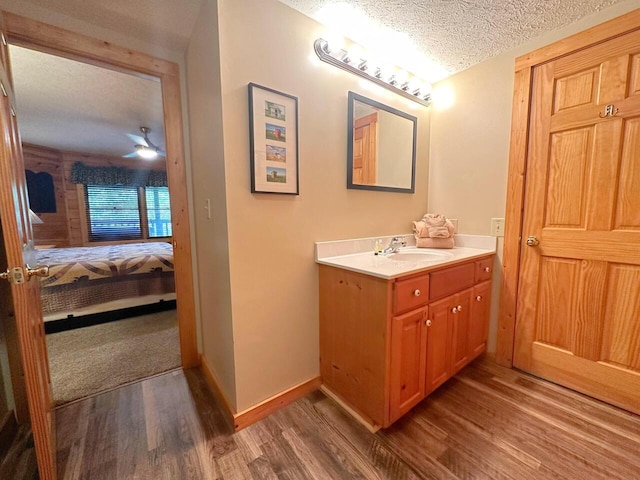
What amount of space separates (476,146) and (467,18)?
2.71ft

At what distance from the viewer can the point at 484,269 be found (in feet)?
6.08

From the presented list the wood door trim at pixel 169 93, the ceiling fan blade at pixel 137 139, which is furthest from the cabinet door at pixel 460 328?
the ceiling fan blade at pixel 137 139

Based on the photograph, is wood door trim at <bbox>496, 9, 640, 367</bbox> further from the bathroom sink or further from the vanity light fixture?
the vanity light fixture

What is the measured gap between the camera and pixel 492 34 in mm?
1618

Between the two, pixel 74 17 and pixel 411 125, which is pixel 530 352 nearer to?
pixel 411 125

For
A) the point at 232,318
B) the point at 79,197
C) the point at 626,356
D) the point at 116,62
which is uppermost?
the point at 116,62

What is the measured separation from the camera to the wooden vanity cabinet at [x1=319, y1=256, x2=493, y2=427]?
1.28m

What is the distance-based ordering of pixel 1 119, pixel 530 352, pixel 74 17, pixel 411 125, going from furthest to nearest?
pixel 411 125 → pixel 530 352 → pixel 74 17 → pixel 1 119

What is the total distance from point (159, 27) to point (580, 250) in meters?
2.81

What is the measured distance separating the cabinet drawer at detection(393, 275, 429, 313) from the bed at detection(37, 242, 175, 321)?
2811 mm

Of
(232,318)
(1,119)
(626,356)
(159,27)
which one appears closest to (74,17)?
(159,27)

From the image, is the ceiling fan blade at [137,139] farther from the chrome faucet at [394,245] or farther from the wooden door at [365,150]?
the chrome faucet at [394,245]

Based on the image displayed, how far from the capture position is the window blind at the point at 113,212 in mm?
5062

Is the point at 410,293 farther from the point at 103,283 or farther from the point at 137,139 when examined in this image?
the point at 137,139
